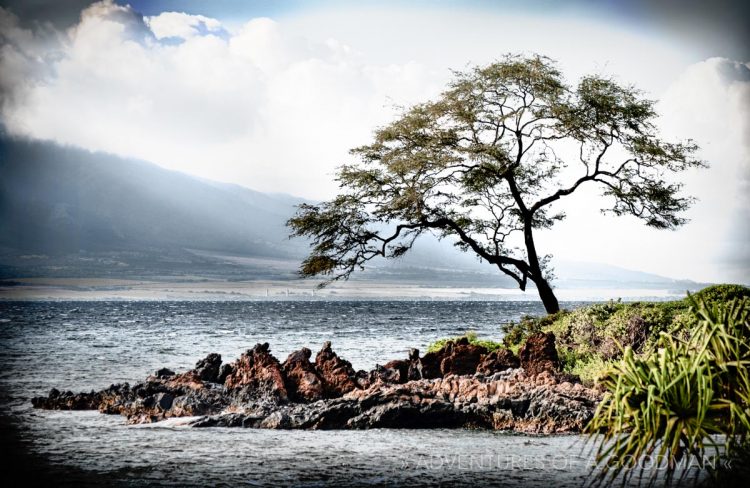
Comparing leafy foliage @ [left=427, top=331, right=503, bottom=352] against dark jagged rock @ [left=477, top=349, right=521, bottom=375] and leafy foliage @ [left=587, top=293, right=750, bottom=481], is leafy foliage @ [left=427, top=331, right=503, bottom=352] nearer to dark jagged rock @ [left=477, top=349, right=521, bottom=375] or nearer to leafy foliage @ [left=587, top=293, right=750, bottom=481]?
dark jagged rock @ [left=477, top=349, right=521, bottom=375]

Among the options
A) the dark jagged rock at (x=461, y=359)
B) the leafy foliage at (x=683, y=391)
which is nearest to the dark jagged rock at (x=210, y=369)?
the dark jagged rock at (x=461, y=359)

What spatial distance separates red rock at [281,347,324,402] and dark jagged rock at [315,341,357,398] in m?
0.21

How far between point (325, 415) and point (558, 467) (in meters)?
5.12

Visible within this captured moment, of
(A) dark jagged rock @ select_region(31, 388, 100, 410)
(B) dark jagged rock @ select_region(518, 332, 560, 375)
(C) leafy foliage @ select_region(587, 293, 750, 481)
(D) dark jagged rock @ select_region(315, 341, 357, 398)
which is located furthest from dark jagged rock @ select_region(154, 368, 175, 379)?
(C) leafy foliage @ select_region(587, 293, 750, 481)

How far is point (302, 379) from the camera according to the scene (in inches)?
655

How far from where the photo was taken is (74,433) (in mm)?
13859

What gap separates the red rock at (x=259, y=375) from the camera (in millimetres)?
15922

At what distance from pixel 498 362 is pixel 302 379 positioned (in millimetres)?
4833

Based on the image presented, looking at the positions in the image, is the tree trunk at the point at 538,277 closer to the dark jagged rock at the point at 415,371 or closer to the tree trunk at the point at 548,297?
the tree trunk at the point at 548,297

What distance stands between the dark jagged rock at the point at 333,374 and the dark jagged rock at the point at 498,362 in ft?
10.5

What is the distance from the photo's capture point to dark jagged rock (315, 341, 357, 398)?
54.9ft

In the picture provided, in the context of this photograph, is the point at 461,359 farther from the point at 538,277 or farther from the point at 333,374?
the point at 538,277

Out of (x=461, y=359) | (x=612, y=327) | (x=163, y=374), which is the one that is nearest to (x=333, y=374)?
(x=461, y=359)

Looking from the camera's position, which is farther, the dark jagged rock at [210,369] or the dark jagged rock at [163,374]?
the dark jagged rock at [163,374]
